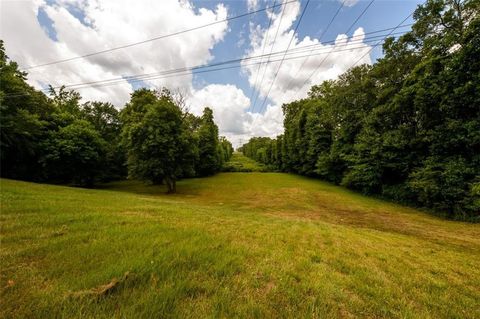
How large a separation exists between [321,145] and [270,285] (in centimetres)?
2768

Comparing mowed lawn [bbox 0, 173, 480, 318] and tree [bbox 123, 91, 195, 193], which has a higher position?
tree [bbox 123, 91, 195, 193]

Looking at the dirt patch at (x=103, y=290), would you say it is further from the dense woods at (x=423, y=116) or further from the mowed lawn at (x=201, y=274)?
the dense woods at (x=423, y=116)

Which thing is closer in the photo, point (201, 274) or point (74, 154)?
point (201, 274)

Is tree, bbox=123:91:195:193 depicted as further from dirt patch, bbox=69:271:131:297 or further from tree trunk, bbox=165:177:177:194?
dirt patch, bbox=69:271:131:297

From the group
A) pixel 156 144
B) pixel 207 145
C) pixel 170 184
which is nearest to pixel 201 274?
pixel 156 144

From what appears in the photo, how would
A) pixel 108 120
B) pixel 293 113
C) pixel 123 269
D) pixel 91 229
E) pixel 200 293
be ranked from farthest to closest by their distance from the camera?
pixel 293 113 < pixel 108 120 < pixel 91 229 < pixel 123 269 < pixel 200 293

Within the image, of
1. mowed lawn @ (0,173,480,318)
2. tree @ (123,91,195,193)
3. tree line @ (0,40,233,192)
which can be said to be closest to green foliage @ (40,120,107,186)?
tree line @ (0,40,233,192)

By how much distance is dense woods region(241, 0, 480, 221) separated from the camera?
1045 centimetres

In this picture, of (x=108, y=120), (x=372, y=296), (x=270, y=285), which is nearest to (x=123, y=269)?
(x=270, y=285)

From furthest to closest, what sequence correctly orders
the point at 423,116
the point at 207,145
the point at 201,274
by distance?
1. the point at 207,145
2. the point at 423,116
3. the point at 201,274

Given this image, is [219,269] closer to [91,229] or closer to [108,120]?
[91,229]

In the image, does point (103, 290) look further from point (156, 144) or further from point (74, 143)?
point (74, 143)

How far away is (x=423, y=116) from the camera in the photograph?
514 inches

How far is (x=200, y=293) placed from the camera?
209cm
